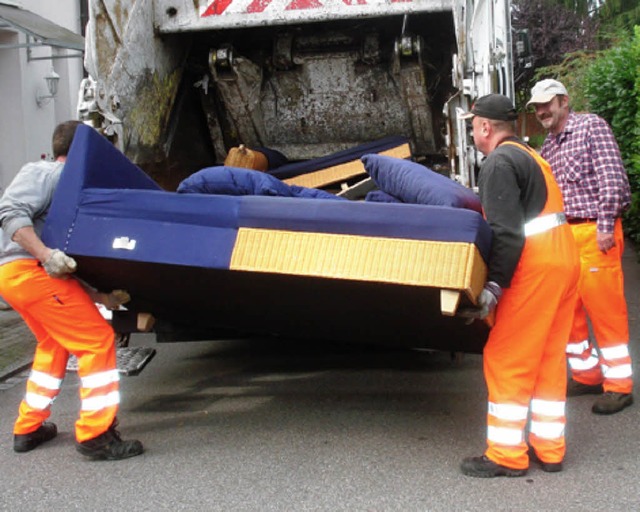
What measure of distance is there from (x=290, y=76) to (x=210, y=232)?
327 cm

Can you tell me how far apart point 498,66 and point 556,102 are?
2.06m

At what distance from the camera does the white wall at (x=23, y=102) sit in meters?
10.9

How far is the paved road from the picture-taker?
3.06m

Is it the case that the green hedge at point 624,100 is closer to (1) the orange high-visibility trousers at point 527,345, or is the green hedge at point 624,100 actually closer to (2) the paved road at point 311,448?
(2) the paved road at point 311,448

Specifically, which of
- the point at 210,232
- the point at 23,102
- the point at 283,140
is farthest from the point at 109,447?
the point at 23,102

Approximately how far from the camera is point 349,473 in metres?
3.29

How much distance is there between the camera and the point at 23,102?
36.0 ft

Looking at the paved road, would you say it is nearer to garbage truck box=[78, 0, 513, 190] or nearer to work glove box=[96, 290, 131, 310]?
work glove box=[96, 290, 131, 310]

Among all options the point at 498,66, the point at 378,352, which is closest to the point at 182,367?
the point at 378,352

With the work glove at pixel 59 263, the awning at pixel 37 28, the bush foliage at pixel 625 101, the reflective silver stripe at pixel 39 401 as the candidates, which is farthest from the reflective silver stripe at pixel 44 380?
the awning at pixel 37 28

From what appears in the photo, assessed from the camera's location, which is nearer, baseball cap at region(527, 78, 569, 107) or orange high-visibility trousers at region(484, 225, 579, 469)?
orange high-visibility trousers at region(484, 225, 579, 469)

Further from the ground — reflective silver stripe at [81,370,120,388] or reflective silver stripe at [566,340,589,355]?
reflective silver stripe at [81,370,120,388]

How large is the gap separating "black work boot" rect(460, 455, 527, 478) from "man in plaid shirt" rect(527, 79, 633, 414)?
926 millimetres

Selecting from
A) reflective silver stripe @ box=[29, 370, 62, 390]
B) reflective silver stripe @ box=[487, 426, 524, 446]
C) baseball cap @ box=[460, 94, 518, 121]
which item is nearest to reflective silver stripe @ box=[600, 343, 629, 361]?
reflective silver stripe @ box=[487, 426, 524, 446]
